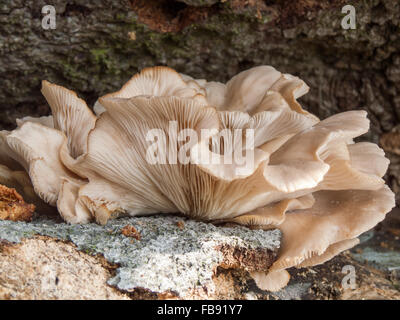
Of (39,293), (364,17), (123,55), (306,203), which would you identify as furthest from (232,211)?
(364,17)

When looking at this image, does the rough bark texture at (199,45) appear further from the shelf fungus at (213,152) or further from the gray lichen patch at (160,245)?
the gray lichen patch at (160,245)

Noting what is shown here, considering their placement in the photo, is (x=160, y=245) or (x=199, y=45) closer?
(x=160, y=245)

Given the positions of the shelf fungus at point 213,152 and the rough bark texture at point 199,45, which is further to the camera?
the rough bark texture at point 199,45

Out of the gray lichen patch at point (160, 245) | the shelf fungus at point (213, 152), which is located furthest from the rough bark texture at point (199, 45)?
the gray lichen patch at point (160, 245)

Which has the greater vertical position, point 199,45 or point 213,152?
point 199,45

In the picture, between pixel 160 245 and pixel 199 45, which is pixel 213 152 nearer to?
pixel 160 245

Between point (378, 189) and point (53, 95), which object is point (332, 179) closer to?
point (378, 189)

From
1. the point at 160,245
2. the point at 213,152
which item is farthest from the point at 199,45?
the point at 160,245
